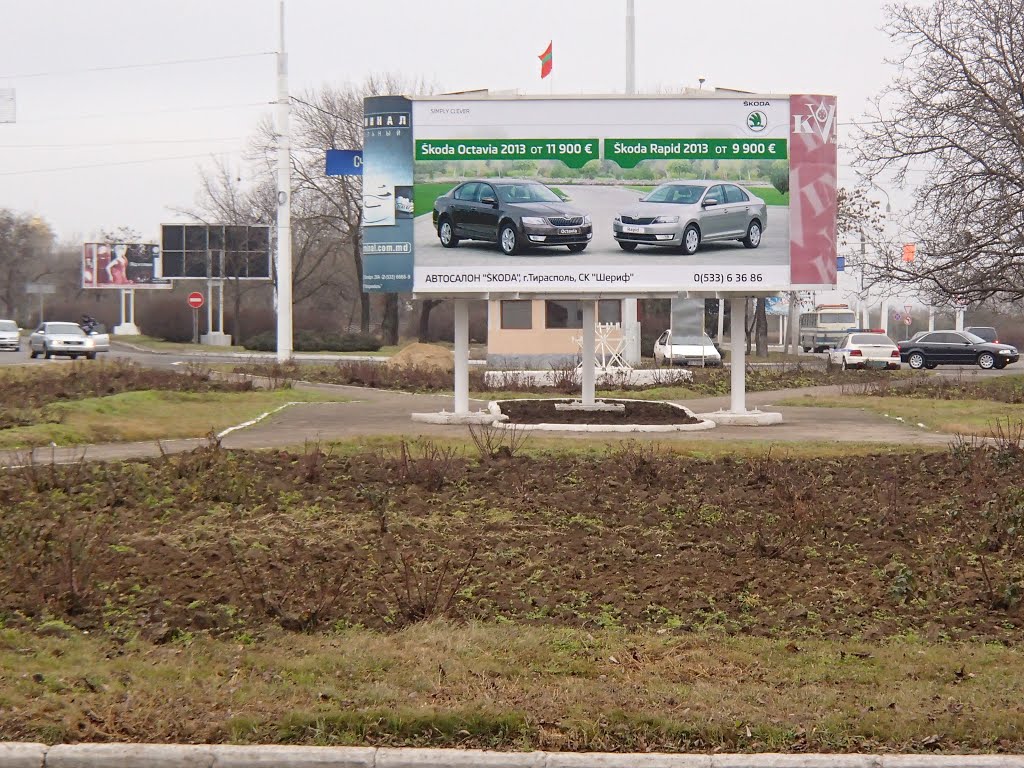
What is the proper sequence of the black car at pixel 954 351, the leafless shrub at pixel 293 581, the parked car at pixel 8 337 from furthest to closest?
1. the parked car at pixel 8 337
2. the black car at pixel 954 351
3. the leafless shrub at pixel 293 581

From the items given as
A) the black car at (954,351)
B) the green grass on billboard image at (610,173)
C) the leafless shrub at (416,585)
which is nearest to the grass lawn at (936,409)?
the green grass on billboard image at (610,173)

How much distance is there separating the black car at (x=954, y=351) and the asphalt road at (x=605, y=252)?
103 ft

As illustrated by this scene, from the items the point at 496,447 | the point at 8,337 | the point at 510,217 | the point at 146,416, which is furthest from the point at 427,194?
the point at 8,337

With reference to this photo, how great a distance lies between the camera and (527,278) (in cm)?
2175

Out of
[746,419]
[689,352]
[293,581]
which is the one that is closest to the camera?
[293,581]

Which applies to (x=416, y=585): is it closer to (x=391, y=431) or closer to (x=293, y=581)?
(x=293, y=581)

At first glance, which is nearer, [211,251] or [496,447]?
[496,447]

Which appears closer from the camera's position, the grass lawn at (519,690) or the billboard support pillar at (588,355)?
the grass lawn at (519,690)

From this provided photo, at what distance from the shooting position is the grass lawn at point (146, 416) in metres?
18.0

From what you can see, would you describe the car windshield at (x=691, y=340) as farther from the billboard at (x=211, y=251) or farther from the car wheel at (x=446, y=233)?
the car wheel at (x=446, y=233)

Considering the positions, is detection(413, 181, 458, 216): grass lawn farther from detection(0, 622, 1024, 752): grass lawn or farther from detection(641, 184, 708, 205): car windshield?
detection(0, 622, 1024, 752): grass lawn

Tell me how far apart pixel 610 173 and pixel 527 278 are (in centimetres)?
220

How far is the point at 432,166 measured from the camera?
21562mm

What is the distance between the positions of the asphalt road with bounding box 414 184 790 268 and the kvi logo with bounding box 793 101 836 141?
4.42 ft
